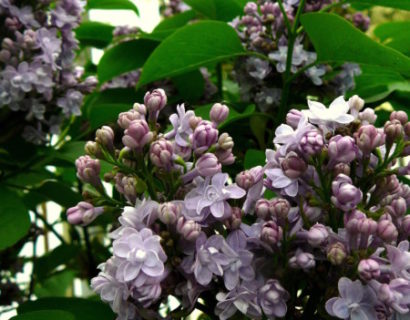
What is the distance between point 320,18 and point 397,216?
9.5 inches

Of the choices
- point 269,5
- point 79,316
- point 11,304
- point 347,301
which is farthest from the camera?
point 11,304

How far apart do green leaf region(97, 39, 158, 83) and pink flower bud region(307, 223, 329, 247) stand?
1.54 feet

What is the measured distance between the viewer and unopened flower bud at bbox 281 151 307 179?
18.7 inches

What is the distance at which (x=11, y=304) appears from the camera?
1146 mm

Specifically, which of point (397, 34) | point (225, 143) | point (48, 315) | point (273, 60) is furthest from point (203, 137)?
point (397, 34)

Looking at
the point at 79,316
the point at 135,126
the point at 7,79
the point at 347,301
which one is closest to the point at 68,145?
the point at 7,79

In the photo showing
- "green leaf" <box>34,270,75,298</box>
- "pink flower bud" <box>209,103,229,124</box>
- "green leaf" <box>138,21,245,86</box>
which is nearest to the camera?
"pink flower bud" <box>209,103,229,124</box>

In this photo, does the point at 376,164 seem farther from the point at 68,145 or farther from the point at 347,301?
the point at 68,145

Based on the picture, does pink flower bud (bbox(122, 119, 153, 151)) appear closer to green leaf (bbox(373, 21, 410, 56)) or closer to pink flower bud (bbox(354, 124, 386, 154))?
pink flower bud (bbox(354, 124, 386, 154))

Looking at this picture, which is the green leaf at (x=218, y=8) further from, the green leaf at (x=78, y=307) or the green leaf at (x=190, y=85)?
the green leaf at (x=78, y=307)

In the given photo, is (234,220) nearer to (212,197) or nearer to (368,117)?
(212,197)

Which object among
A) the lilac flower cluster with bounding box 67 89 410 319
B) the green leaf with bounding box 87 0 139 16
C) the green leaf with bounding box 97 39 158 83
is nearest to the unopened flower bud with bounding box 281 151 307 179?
the lilac flower cluster with bounding box 67 89 410 319

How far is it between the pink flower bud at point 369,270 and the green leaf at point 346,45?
0.79ft

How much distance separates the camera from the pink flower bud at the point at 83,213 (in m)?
0.50
